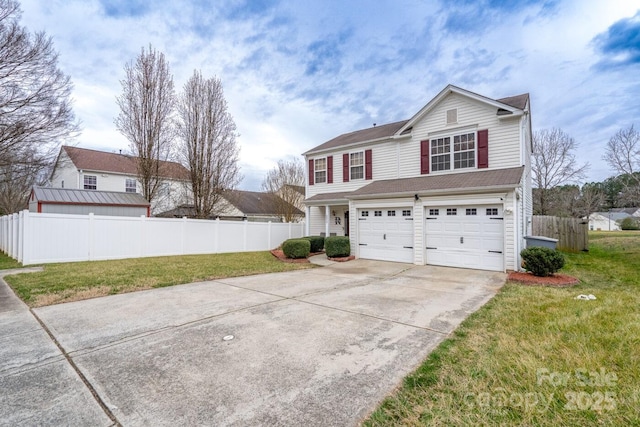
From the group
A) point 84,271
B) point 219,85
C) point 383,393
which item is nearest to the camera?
point 383,393

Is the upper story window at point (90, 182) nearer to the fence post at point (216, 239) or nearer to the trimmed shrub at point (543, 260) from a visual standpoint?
the fence post at point (216, 239)

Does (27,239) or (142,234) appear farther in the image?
(142,234)

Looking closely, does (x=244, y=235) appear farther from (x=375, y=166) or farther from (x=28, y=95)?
(x=28, y=95)

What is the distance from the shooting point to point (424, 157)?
511 inches

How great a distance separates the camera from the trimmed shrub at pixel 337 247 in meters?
12.6

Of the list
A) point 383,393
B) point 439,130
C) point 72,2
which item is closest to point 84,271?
point 72,2

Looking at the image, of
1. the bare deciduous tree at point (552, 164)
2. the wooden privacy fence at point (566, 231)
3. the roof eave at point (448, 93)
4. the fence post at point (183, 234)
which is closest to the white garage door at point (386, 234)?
the roof eave at point (448, 93)

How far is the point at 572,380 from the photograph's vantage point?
9.12 ft

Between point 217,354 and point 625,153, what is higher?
point 625,153

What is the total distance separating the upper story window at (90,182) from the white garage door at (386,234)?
894 inches

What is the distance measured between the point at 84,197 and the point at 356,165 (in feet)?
49.1

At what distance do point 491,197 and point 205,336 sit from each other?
9.10 meters

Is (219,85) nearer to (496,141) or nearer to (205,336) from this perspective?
(496,141)

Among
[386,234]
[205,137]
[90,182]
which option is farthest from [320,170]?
[90,182]
